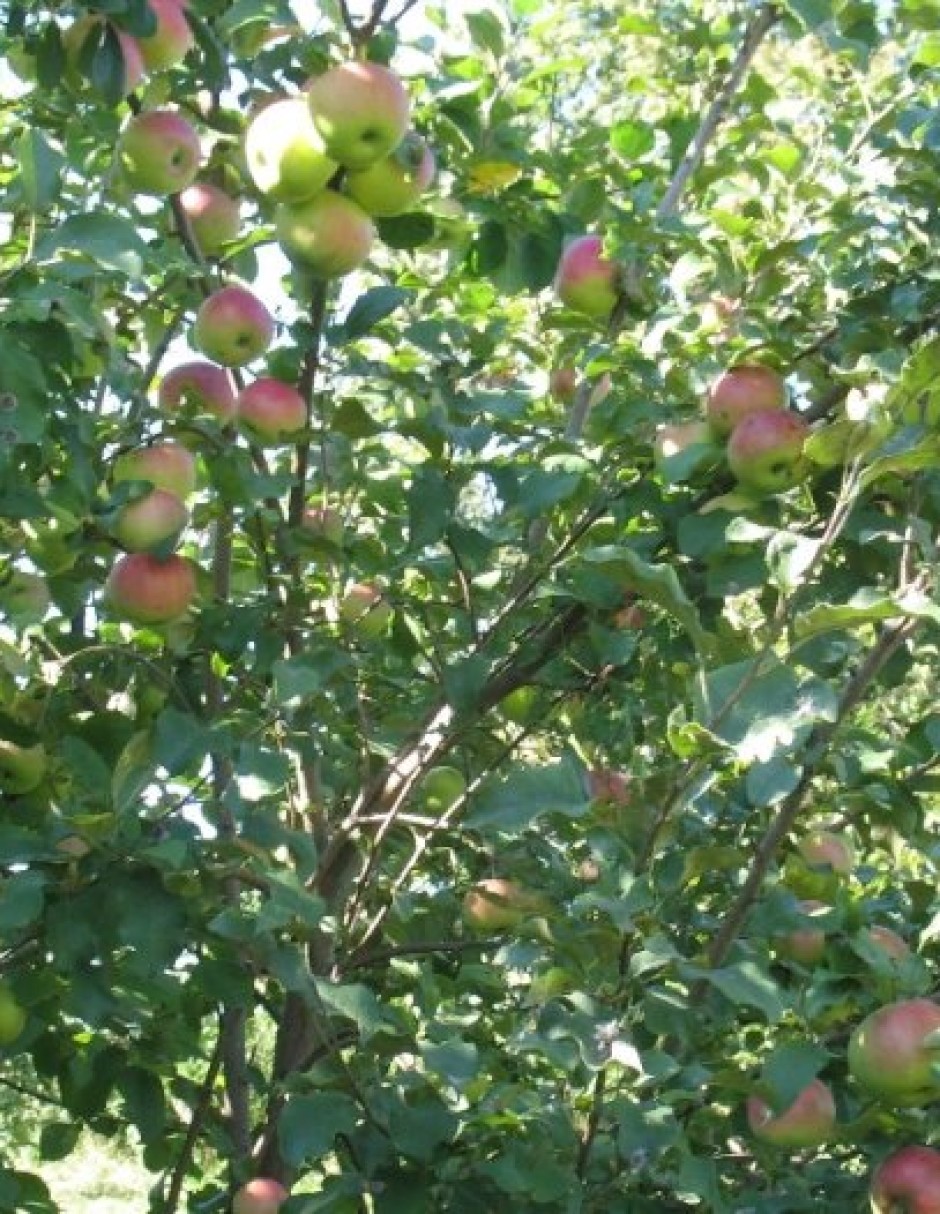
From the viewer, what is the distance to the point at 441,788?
7.41ft

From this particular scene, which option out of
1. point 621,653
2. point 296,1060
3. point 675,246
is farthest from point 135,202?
point 296,1060

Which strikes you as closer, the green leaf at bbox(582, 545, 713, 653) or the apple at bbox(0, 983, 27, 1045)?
the green leaf at bbox(582, 545, 713, 653)

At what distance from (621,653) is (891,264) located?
1.74ft

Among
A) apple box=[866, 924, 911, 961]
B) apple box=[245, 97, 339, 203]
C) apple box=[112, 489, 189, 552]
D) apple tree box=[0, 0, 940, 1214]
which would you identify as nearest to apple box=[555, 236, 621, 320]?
apple tree box=[0, 0, 940, 1214]

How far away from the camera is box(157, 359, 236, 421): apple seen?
240 cm

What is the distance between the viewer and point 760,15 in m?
2.49

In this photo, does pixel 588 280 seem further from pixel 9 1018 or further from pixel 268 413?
pixel 9 1018

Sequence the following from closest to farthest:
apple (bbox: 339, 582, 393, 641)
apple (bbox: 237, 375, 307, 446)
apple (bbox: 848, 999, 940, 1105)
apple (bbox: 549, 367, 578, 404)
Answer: apple (bbox: 848, 999, 940, 1105)
apple (bbox: 237, 375, 307, 446)
apple (bbox: 339, 582, 393, 641)
apple (bbox: 549, 367, 578, 404)

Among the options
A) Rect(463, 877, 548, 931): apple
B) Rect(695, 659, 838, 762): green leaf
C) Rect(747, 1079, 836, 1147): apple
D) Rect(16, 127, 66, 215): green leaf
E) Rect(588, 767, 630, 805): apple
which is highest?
Rect(16, 127, 66, 215): green leaf

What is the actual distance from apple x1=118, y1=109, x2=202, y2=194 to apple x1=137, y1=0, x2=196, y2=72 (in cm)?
10

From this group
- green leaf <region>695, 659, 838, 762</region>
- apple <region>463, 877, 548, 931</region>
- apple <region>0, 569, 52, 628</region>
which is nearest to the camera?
green leaf <region>695, 659, 838, 762</region>

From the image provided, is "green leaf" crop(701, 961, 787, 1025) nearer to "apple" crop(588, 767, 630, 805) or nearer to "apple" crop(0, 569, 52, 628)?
"apple" crop(588, 767, 630, 805)

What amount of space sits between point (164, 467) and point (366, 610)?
0.30 metres

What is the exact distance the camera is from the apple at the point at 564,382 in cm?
264
